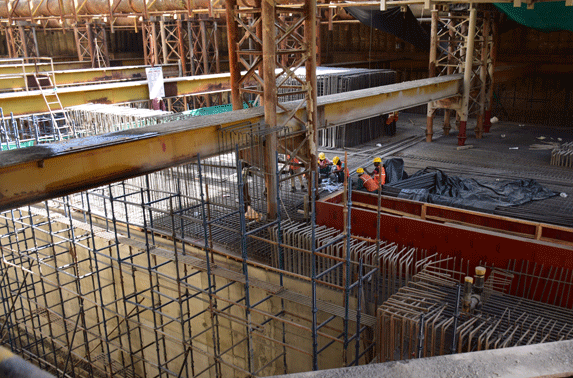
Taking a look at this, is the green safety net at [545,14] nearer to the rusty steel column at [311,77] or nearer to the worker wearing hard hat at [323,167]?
the worker wearing hard hat at [323,167]

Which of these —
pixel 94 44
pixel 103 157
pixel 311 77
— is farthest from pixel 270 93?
pixel 94 44

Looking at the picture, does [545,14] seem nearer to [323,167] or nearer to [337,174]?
[337,174]

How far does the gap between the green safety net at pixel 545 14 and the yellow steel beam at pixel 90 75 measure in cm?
1592

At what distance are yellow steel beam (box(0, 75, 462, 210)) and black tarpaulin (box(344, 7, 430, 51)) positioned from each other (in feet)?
42.0

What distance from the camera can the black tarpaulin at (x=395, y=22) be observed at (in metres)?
23.6

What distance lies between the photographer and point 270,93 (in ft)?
38.2

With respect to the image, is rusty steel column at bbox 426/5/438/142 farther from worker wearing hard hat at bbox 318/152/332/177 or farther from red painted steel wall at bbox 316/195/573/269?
red painted steel wall at bbox 316/195/573/269

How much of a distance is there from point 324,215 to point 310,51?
4190 mm

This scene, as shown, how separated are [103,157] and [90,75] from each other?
54.6ft

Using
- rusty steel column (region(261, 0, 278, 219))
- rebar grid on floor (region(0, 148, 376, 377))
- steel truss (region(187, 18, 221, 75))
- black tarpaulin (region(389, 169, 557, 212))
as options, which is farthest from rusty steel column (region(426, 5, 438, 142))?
rusty steel column (region(261, 0, 278, 219))

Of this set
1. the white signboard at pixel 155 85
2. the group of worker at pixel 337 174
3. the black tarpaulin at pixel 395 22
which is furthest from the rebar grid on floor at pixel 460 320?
the black tarpaulin at pixel 395 22

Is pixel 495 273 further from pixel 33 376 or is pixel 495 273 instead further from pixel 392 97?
pixel 33 376

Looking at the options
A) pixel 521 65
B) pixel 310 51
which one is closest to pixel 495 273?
pixel 310 51

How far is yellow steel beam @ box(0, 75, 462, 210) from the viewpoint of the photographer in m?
7.30
